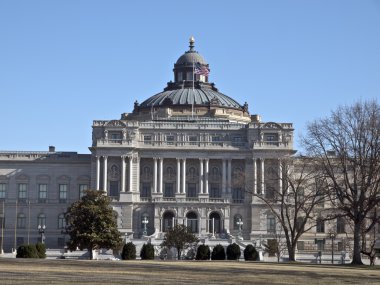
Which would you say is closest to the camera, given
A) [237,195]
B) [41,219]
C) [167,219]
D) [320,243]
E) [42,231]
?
[42,231]

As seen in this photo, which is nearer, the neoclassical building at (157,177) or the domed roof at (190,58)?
the neoclassical building at (157,177)

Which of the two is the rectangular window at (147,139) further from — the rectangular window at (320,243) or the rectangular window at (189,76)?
the rectangular window at (189,76)

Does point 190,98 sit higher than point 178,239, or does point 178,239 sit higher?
point 190,98

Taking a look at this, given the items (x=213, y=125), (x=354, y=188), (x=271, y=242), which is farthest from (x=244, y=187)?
(x=354, y=188)

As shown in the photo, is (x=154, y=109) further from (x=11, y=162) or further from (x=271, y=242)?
(x=271, y=242)

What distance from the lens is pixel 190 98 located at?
160125mm

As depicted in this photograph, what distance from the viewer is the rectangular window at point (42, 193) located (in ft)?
472

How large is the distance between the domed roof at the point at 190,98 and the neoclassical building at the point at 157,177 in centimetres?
1353

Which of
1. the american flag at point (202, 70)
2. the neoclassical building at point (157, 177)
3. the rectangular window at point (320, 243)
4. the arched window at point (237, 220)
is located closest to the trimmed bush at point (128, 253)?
the neoclassical building at point (157, 177)

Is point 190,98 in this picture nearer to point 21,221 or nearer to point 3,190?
point 3,190

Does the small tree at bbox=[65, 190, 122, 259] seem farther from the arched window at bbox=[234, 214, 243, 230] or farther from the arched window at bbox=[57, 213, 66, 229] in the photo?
the arched window at bbox=[57, 213, 66, 229]

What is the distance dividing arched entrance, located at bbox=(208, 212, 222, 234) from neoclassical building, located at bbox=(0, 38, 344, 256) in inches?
5.5

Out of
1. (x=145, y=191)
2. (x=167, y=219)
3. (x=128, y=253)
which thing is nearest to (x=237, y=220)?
(x=167, y=219)

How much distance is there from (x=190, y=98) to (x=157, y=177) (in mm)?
22709
